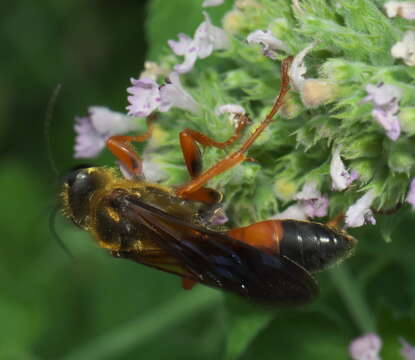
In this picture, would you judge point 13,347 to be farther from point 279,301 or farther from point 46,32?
point 279,301

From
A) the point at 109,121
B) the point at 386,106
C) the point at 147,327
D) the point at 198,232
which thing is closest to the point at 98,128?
the point at 109,121

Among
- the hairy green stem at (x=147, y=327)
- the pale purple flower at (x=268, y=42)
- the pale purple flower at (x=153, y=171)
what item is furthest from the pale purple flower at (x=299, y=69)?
the hairy green stem at (x=147, y=327)

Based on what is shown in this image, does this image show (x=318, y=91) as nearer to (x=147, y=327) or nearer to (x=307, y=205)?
(x=307, y=205)

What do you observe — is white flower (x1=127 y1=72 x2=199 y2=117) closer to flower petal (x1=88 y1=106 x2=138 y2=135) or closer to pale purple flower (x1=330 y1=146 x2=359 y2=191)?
flower petal (x1=88 y1=106 x2=138 y2=135)

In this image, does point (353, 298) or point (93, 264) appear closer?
point (353, 298)

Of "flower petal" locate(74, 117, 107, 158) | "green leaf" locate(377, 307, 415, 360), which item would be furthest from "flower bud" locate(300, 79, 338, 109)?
"green leaf" locate(377, 307, 415, 360)

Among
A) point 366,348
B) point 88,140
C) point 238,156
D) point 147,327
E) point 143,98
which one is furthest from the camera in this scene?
point 147,327
